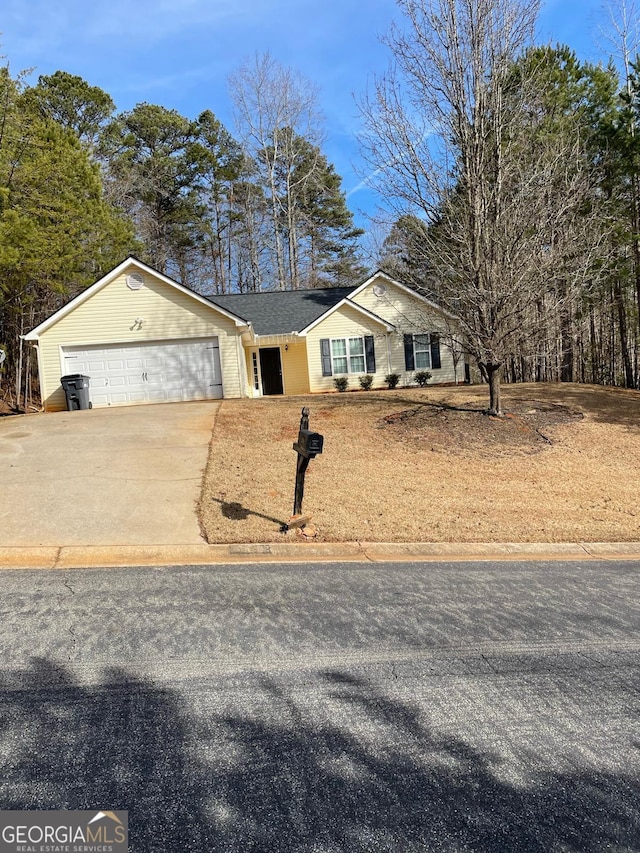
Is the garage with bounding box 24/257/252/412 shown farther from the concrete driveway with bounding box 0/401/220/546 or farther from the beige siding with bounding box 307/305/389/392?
the concrete driveway with bounding box 0/401/220/546

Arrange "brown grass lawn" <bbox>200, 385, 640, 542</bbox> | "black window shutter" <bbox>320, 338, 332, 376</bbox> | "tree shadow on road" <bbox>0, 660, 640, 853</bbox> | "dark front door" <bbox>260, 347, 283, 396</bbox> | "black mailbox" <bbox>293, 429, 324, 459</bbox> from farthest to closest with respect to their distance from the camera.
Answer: "dark front door" <bbox>260, 347, 283, 396</bbox> < "black window shutter" <bbox>320, 338, 332, 376</bbox> < "brown grass lawn" <bbox>200, 385, 640, 542</bbox> < "black mailbox" <bbox>293, 429, 324, 459</bbox> < "tree shadow on road" <bbox>0, 660, 640, 853</bbox>

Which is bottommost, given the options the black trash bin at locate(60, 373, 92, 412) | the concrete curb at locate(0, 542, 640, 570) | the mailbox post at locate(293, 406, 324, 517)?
the concrete curb at locate(0, 542, 640, 570)

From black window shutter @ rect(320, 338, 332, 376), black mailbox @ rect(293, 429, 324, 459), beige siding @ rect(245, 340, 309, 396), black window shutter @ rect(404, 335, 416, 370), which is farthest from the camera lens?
beige siding @ rect(245, 340, 309, 396)

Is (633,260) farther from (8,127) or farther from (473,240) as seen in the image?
(8,127)

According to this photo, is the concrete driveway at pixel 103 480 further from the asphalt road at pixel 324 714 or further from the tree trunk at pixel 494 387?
the tree trunk at pixel 494 387

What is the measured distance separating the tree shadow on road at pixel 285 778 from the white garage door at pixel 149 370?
52.5ft

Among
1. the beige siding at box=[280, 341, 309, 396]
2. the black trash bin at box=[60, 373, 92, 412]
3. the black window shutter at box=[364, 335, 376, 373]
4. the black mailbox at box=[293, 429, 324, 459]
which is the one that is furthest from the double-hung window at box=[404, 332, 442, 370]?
the black mailbox at box=[293, 429, 324, 459]

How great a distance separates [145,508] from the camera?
7070mm

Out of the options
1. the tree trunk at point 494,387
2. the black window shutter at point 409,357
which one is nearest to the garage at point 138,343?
the black window shutter at point 409,357

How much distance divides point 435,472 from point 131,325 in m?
12.8

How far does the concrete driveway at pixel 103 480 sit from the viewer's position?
619 centimetres

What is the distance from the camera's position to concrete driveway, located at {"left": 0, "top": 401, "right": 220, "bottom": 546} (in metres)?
6.19

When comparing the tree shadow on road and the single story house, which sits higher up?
the single story house

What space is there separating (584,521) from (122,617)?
596 cm
